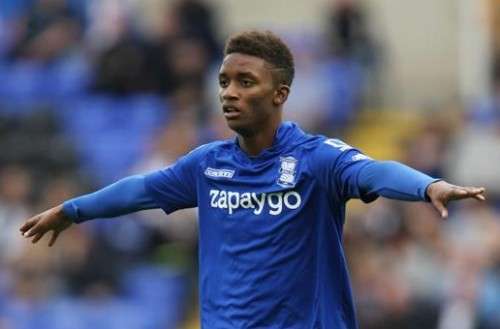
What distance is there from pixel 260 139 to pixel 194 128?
24.9ft

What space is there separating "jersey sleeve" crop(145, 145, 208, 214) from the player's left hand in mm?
1464

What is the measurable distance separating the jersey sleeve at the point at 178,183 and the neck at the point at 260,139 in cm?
27

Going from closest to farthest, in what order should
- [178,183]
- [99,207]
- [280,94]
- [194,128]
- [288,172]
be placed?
1. [288,172]
2. [280,94]
3. [178,183]
4. [99,207]
5. [194,128]

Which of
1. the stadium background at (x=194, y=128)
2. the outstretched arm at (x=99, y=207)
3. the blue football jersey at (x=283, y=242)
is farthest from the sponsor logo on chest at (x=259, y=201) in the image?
the stadium background at (x=194, y=128)

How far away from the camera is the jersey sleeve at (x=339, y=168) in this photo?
7051mm

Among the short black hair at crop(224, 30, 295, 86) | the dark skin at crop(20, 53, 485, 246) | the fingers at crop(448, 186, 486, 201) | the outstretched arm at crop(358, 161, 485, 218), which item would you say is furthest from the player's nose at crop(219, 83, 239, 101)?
the fingers at crop(448, 186, 486, 201)

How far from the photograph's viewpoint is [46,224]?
7965 mm

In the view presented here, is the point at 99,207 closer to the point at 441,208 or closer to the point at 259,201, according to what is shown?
the point at 259,201

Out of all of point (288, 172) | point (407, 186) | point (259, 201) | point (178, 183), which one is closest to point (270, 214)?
point (259, 201)

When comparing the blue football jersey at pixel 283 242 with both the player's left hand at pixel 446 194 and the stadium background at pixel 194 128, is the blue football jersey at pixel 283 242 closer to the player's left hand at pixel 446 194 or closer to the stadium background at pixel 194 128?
the player's left hand at pixel 446 194

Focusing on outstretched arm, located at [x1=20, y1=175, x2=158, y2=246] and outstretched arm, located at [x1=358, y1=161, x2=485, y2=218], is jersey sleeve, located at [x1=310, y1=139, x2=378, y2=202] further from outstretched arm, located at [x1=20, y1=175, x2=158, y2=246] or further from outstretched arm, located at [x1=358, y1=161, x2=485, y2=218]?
outstretched arm, located at [x1=20, y1=175, x2=158, y2=246]

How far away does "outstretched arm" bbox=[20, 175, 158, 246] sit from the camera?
7.96m

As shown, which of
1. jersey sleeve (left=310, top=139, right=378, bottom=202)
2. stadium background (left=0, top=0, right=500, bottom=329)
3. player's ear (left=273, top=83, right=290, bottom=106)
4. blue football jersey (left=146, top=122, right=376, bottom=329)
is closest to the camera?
jersey sleeve (left=310, top=139, right=378, bottom=202)

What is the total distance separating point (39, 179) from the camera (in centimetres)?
1520
